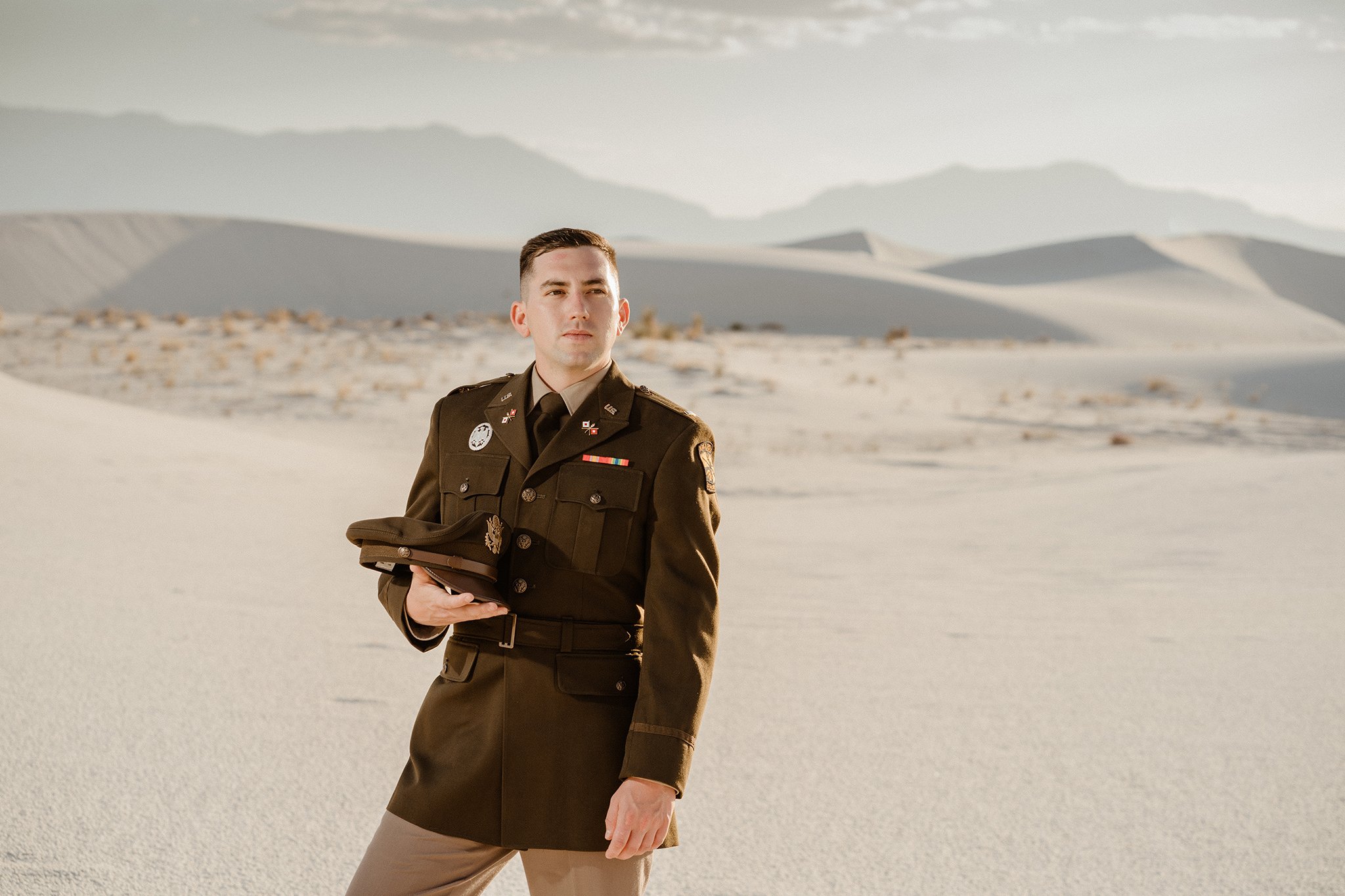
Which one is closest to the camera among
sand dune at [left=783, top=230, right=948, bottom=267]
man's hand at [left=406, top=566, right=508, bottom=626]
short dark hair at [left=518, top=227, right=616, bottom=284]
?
man's hand at [left=406, top=566, right=508, bottom=626]

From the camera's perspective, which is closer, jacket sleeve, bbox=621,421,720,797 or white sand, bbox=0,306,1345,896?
jacket sleeve, bbox=621,421,720,797

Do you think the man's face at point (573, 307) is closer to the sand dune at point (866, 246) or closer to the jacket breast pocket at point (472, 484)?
the jacket breast pocket at point (472, 484)

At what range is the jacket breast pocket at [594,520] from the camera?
200 centimetres

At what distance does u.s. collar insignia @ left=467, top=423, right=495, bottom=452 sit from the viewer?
6.98 feet

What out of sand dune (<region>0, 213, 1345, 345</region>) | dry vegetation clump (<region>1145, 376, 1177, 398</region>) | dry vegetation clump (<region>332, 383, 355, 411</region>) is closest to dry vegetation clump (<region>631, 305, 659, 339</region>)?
dry vegetation clump (<region>332, 383, 355, 411</region>)

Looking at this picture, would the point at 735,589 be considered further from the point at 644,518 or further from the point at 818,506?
the point at 644,518

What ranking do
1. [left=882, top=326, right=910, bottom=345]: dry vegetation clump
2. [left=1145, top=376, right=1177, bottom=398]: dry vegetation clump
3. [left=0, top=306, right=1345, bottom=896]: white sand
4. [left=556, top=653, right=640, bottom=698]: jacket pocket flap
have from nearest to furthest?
[left=556, top=653, right=640, bottom=698]: jacket pocket flap
[left=0, top=306, right=1345, bottom=896]: white sand
[left=1145, top=376, right=1177, bottom=398]: dry vegetation clump
[left=882, top=326, right=910, bottom=345]: dry vegetation clump

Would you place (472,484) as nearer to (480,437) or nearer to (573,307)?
(480,437)

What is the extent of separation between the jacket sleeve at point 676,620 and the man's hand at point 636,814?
28 millimetres

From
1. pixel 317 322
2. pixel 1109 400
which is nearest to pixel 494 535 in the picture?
pixel 1109 400

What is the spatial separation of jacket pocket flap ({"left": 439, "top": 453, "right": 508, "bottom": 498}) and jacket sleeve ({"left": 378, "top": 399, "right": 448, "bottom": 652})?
2.5 inches

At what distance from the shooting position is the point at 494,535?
6.38 feet

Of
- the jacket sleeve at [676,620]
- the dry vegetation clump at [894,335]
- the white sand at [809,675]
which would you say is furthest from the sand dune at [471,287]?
the jacket sleeve at [676,620]

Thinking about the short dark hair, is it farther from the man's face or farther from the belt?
the belt
